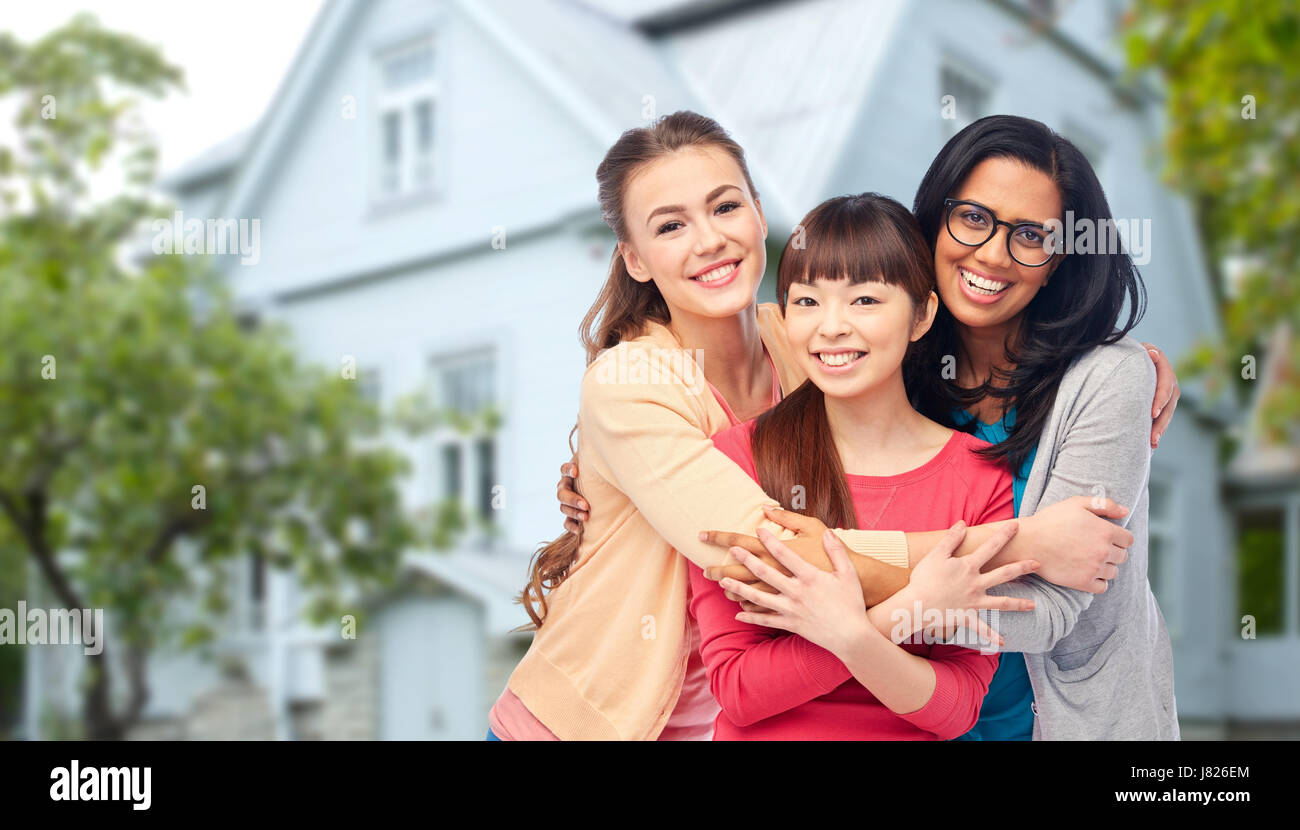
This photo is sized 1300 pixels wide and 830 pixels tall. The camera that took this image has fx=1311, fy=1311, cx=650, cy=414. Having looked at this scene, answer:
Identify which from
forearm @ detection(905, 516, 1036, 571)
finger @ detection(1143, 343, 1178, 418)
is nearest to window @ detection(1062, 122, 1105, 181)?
finger @ detection(1143, 343, 1178, 418)

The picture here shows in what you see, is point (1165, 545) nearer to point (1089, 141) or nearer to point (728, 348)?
point (1089, 141)

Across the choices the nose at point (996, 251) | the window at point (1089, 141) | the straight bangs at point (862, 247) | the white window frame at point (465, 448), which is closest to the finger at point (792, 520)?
the straight bangs at point (862, 247)

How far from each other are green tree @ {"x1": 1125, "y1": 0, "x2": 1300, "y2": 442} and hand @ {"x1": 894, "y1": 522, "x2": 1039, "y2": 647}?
427cm

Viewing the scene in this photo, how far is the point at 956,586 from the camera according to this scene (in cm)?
158

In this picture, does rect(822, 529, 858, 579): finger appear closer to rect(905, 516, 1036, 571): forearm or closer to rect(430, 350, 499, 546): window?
rect(905, 516, 1036, 571): forearm

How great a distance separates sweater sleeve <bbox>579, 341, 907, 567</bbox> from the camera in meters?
1.65

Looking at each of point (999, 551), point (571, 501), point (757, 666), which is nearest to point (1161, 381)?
point (999, 551)

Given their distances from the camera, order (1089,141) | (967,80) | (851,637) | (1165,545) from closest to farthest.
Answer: (851,637) → (967,80) → (1089,141) → (1165,545)

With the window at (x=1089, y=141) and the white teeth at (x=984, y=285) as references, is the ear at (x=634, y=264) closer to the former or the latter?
the white teeth at (x=984, y=285)

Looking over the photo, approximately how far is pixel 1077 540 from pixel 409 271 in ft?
19.4

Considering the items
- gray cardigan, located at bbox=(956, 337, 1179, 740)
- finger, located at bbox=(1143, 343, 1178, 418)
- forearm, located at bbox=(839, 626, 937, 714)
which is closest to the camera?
forearm, located at bbox=(839, 626, 937, 714)

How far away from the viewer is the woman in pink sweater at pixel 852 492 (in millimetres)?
1599

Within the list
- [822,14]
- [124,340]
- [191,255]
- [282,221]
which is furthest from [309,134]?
[822,14]

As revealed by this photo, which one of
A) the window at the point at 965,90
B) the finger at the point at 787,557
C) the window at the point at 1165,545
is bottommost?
the window at the point at 1165,545
